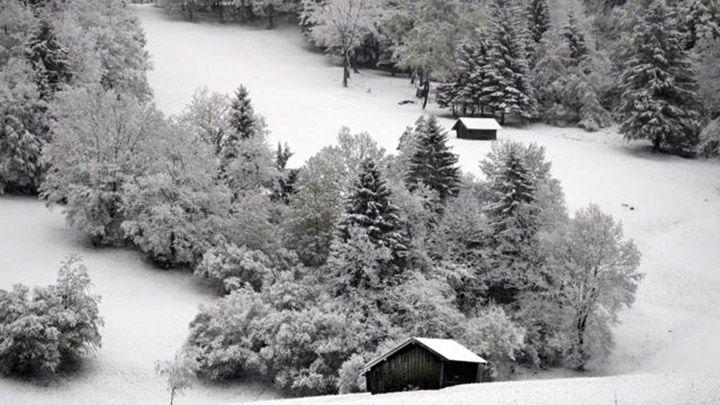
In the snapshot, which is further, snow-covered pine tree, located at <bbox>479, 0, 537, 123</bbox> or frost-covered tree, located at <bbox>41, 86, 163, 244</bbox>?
snow-covered pine tree, located at <bbox>479, 0, 537, 123</bbox>

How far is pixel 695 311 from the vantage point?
141 feet

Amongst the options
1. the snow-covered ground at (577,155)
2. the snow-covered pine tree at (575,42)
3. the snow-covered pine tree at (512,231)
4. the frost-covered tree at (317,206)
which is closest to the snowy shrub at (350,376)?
the frost-covered tree at (317,206)

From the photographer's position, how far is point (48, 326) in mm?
33375

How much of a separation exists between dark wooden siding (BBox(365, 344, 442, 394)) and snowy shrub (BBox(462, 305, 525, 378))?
7193 millimetres

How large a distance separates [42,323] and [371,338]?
1444 centimetres

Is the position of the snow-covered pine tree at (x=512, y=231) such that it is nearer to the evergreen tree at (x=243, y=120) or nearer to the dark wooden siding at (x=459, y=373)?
the dark wooden siding at (x=459, y=373)

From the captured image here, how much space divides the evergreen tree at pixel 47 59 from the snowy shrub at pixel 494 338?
34.8 meters

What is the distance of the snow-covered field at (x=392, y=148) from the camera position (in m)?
27.2

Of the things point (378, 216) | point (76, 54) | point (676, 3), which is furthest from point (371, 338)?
point (676, 3)

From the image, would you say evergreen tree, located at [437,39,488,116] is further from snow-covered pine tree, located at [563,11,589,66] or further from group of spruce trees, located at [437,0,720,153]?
snow-covered pine tree, located at [563,11,589,66]

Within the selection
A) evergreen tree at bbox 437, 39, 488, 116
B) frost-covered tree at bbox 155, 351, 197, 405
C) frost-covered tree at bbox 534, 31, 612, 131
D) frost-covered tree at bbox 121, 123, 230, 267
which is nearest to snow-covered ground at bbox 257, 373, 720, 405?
frost-covered tree at bbox 155, 351, 197, 405

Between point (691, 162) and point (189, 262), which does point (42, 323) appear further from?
point (691, 162)

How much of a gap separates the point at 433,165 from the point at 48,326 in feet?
74.6

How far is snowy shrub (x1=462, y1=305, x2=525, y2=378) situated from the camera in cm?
3512
